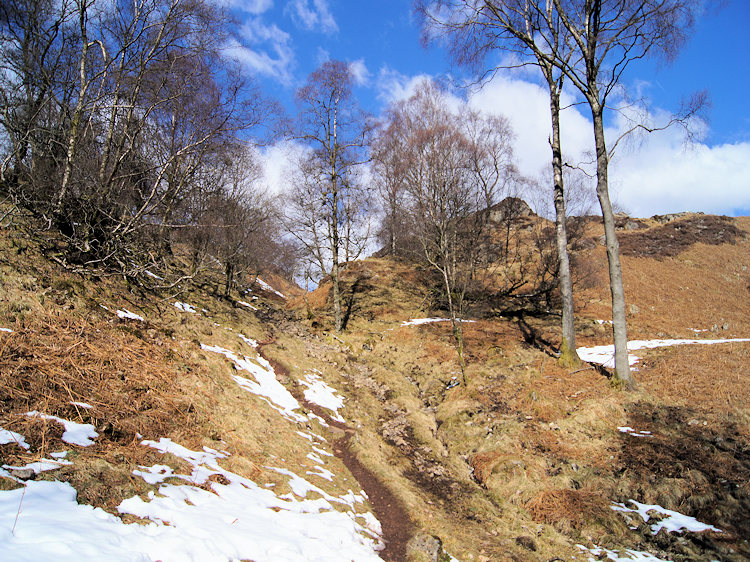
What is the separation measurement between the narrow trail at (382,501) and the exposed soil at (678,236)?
1097 inches

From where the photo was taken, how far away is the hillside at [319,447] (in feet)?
10.2

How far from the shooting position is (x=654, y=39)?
9.01m

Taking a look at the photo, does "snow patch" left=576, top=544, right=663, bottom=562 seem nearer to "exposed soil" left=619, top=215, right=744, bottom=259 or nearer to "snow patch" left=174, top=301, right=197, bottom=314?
"snow patch" left=174, top=301, right=197, bottom=314

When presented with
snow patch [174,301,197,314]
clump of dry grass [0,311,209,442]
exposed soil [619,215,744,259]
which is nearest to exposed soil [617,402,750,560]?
clump of dry grass [0,311,209,442]

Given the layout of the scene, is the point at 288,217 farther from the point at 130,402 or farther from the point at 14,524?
the point at 14,524

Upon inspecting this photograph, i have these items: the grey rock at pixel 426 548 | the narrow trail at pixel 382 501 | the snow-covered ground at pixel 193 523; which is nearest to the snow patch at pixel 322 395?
the narrow trail at pixel 382 501

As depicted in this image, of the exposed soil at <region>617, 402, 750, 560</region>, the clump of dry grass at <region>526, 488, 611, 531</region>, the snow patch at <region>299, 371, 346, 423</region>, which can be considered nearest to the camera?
the exposed soil at <region>617, 402, 750, 560</region>

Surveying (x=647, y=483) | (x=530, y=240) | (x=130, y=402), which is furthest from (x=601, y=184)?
(x=530, y=240)

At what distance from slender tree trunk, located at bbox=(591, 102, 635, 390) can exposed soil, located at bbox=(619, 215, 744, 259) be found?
2198 cm

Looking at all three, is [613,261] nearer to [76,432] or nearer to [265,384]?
[265,384]

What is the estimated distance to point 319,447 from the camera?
654 cm

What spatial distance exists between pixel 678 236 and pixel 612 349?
982 inches

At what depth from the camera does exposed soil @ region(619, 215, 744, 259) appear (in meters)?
27.4

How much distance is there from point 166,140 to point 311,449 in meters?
10.1
